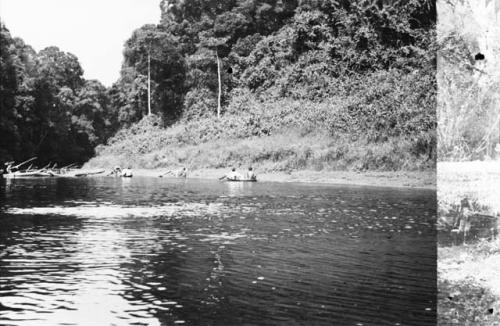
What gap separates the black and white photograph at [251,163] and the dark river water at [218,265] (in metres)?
0.07

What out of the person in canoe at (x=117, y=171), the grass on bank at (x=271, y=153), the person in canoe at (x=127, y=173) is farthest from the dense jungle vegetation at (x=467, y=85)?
the person in canoe at (x=117, y=171)

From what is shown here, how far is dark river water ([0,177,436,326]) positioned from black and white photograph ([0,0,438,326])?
7cm

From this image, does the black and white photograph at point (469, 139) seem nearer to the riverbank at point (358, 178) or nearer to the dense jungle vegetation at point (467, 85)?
the dense jungle vegetation at point (467, 85)

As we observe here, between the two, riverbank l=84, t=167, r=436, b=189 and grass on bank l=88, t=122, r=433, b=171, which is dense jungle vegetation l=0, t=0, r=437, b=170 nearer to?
grass on bank l=88, t=122, r=433, b=171

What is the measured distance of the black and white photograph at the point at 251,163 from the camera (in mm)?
11914

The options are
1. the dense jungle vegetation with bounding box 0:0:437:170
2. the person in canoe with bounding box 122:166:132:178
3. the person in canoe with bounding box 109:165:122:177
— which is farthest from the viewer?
the person in canoe with bounding box 109:165:122:177

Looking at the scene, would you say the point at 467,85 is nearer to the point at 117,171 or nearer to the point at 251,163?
the point at 251,163

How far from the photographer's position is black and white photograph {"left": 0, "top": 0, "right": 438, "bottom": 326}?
39.1ft

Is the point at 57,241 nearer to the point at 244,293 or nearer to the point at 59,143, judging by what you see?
the point at 244,293

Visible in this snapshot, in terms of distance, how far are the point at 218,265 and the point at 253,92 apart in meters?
56.3

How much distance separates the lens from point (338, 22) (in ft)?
209

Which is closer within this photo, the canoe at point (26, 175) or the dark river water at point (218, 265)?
the dark river water at point (218, 265)

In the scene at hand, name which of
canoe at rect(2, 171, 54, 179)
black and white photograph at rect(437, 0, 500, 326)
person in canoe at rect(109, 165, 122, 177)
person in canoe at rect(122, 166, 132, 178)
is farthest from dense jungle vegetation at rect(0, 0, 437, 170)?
canoe at rect(2, 171, 54, 179)

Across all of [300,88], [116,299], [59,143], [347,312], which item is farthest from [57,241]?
[59,143]
